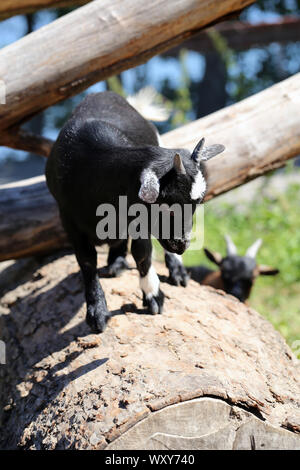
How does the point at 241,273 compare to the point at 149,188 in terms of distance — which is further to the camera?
the point at 241,273

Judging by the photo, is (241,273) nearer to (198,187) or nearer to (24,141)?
(24,141)

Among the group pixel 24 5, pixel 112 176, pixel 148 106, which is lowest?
pixel 148 106

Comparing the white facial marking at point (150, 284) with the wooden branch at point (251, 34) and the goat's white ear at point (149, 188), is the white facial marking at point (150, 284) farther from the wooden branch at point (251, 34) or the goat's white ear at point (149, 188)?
the wooden branch at point (251, 34)

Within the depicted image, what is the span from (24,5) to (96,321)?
2.22 metres

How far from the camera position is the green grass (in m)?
4.77

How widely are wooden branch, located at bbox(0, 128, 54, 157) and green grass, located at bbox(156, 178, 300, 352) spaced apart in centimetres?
215

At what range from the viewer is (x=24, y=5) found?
3514 millimetres

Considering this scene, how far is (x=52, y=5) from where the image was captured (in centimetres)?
361

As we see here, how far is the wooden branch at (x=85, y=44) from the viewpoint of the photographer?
3.01m

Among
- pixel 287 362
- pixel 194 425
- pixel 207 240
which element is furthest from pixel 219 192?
pixel 207 240

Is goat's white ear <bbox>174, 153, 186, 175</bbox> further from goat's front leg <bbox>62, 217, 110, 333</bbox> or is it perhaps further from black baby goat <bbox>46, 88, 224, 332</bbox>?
goat's front leg <bbox>62, 217, 110, 333</bbox>

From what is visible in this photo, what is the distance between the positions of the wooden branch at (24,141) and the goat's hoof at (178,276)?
129 cm

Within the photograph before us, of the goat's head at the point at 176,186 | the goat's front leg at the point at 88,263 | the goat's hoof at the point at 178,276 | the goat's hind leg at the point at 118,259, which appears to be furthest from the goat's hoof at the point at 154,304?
the goat's head at the point at 176,186

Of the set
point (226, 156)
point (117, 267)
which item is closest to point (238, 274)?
point (226, 156)
